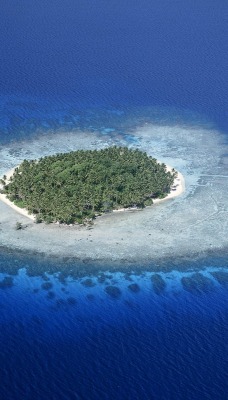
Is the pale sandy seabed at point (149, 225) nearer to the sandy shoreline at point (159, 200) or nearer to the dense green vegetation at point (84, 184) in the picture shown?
the sandy shoreline at point (159, 200)

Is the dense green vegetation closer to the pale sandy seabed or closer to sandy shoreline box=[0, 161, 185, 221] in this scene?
sandy shoreline box=[0, 161, 185, 221]

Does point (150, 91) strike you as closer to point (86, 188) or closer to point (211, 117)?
point (211, 117)

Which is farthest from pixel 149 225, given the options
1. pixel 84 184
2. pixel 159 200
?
pixel 84 184

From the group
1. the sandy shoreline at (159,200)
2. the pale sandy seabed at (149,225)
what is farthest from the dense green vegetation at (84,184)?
the pale sandy seabed at (149,225)

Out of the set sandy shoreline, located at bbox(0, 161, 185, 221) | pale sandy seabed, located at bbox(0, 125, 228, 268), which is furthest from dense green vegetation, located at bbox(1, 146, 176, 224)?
pale sandy seabed, located at bbox(0, 125, 228, 268)

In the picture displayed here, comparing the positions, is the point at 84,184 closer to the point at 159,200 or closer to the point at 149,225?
the point at 149,225
